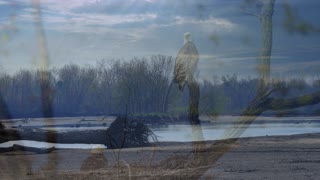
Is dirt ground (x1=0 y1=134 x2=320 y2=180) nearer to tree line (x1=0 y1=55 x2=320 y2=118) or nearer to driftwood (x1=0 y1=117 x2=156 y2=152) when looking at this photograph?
driftwood (x1=0 y1=117 x2=156 y2=152)

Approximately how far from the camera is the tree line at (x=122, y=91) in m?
7.27

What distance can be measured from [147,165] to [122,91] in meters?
3.05

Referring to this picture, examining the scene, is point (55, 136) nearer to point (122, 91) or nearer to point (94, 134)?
point (94, 134)

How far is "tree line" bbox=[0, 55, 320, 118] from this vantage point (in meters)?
7.27

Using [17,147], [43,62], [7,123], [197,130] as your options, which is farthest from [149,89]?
[17,147]

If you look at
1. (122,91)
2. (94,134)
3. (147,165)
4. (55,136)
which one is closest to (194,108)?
(122,91)

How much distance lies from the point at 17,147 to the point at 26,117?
1.69m

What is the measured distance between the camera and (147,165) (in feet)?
34.2

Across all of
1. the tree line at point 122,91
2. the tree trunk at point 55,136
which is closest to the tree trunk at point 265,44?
the tree line at point 122,91

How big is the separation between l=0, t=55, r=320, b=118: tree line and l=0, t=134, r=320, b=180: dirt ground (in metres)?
1.13

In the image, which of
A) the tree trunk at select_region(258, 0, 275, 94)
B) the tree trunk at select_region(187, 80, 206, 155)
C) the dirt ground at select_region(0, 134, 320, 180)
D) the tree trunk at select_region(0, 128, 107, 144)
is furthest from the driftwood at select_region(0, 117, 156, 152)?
the tree trunk at select_region(258, 0, 275, 94)

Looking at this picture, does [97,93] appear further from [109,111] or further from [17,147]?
[17,147]

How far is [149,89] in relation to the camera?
7.42 meters

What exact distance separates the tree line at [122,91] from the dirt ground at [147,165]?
1.13m
